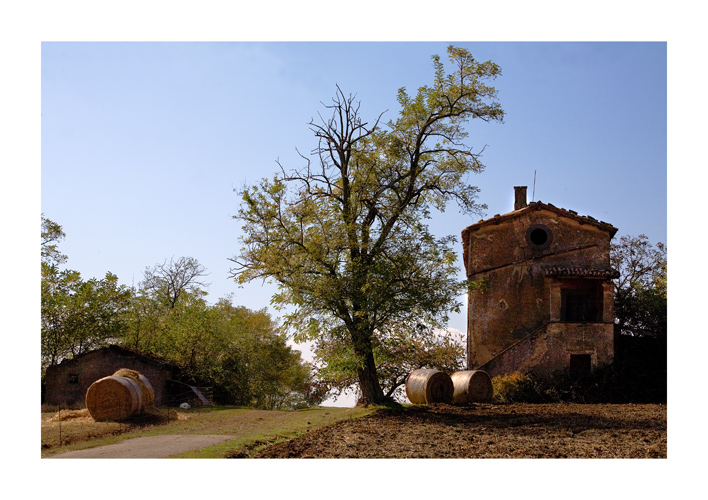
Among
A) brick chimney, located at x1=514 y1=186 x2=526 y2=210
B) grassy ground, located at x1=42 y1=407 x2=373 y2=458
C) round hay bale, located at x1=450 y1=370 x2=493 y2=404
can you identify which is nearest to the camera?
grassy ground, located at x1=42 y1=407 x2=373 y2=458

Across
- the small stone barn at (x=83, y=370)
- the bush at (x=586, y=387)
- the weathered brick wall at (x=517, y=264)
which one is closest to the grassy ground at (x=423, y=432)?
the bush at (x=586, y=387)

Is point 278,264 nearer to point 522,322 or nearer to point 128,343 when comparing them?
point 522,322

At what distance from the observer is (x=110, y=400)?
23141mm

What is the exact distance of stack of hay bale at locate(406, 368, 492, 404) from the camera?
26.5 metres

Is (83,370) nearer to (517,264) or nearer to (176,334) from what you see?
(176,334)

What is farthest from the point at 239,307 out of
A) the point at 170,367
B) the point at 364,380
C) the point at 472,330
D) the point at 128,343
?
the point at 364,380

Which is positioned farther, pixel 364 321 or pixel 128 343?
pixel 128 343

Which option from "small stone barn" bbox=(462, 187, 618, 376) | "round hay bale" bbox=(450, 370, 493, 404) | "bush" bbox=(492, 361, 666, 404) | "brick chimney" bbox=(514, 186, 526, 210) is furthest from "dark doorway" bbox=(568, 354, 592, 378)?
"brick chimney" bbox=(514, 186, 526, 210)

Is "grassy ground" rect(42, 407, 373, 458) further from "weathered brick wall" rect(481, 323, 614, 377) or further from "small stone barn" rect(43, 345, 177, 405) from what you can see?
"weathered brick wall" rect(481, 323, 614, 377)

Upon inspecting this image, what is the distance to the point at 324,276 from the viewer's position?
77.2 ft

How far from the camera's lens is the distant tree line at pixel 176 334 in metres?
31.8

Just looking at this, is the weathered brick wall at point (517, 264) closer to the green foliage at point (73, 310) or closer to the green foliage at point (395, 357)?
the green foliage at point (395, 357)

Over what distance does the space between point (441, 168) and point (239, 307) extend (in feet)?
110

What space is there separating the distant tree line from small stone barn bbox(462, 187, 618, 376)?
12.6 metres
